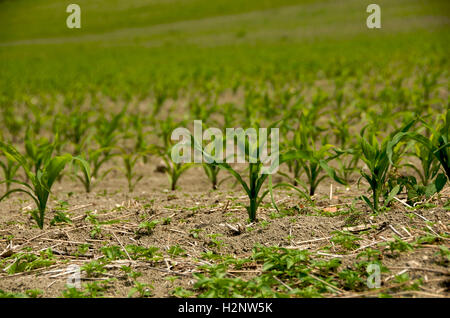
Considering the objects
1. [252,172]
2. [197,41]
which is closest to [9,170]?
[252,172]

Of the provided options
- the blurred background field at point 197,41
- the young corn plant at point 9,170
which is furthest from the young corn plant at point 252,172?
the blurred background field at point 197,41

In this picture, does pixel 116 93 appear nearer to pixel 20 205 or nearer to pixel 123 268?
pixel 20 205

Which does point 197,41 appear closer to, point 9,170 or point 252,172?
point 9,170

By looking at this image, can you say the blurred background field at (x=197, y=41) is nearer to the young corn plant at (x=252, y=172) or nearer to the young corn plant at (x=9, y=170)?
the young corn plant at (x=9, y=170)

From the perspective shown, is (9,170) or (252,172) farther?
(9,170)

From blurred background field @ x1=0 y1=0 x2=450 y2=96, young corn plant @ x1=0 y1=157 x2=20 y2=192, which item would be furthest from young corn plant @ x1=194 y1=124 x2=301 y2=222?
blurred background field @ x1=0 y1=0 x2=450 y2=96

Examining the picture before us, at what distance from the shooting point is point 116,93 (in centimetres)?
816

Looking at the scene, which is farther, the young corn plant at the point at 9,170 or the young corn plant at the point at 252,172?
the young corn plant at the point at 9,170

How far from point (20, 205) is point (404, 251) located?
2712 mm

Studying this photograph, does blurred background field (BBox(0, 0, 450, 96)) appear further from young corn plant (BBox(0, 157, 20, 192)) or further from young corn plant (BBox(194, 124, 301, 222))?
young corn plant (BBox(194, 124, 301, 222))

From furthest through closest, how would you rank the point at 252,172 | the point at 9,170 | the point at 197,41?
the point at 197,41 → the point at 9,170 → the point at 252,172

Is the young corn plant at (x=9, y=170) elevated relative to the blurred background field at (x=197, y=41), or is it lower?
lower

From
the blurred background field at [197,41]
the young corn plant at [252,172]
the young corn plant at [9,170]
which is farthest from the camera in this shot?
the blurred background field at [197,41]
